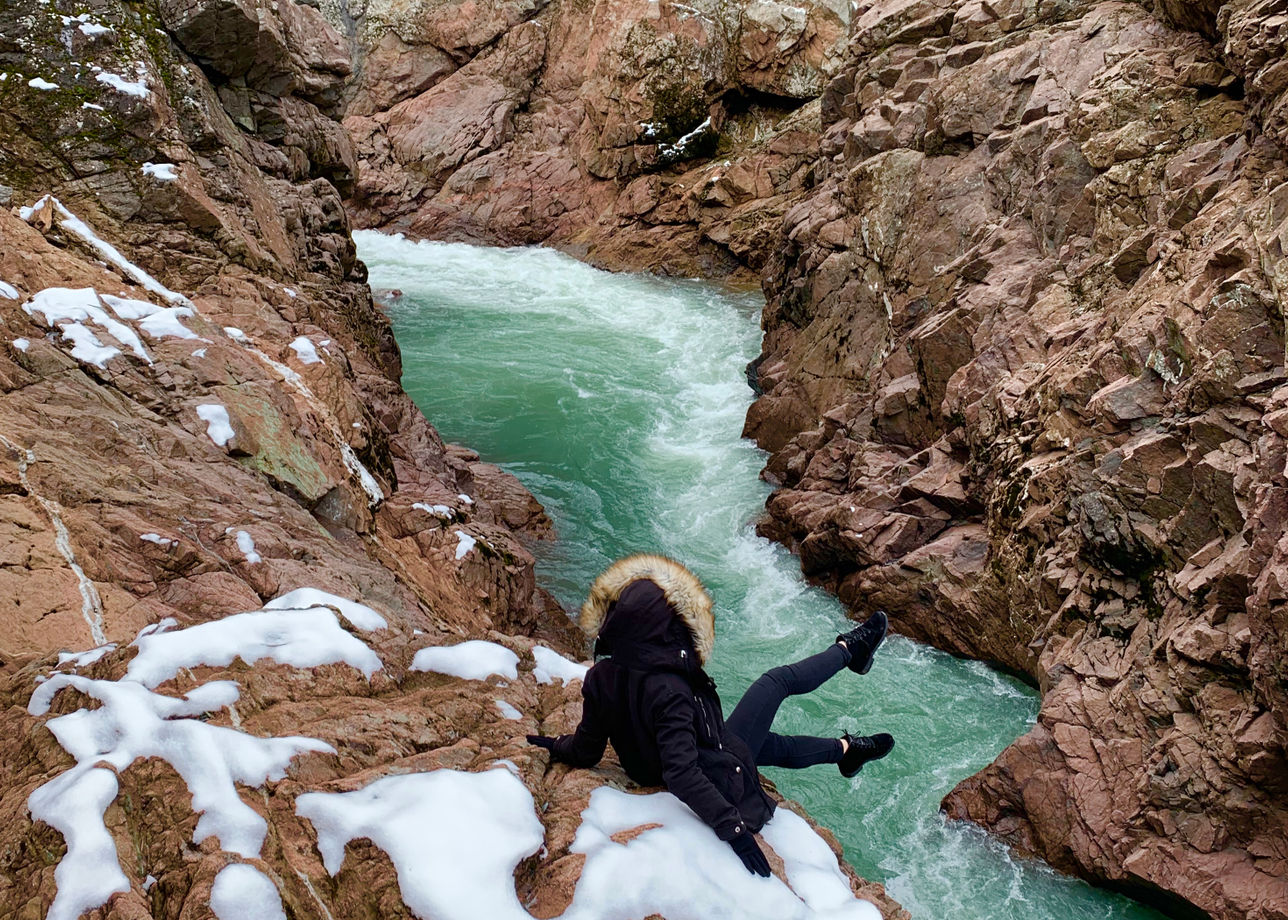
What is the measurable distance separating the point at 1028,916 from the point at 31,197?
10.8 meters

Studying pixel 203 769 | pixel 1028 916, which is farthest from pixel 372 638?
pixel 1028 916

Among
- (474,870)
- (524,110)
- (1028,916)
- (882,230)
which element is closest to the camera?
(474,870)

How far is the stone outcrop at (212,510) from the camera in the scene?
3674 mm

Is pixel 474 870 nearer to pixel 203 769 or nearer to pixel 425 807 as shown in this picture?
pixel 425 807

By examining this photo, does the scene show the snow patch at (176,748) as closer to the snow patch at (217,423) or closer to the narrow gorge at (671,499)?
the narrow gorge at (671,499)

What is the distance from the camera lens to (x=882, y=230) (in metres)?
15.5

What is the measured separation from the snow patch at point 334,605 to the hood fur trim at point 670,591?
174 centimetres

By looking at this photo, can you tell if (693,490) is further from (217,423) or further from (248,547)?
(248,547)

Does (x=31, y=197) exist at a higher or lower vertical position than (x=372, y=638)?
higher

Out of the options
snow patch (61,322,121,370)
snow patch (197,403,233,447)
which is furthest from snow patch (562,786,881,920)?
snow patch (61,322,121,370)

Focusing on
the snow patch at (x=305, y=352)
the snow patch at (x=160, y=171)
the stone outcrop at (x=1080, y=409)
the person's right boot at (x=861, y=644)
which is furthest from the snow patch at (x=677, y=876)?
the snow patch at (x=160, y=171)

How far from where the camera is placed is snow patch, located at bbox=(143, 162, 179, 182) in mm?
10352

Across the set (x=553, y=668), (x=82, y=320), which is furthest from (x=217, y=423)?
(x=553, y=668)

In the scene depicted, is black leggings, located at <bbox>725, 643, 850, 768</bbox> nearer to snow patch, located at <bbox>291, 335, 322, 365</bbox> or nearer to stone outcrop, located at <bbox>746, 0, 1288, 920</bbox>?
stone outcrop, located at <bbox>746, 0, 1288, 920</bbox>
